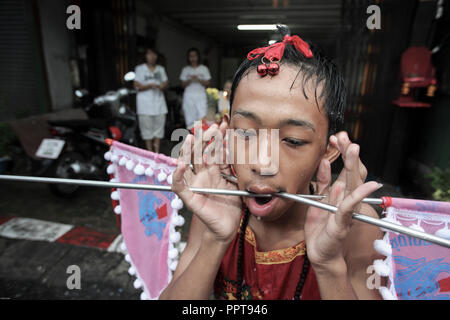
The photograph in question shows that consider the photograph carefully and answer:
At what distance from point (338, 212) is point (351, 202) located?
0.18 feet

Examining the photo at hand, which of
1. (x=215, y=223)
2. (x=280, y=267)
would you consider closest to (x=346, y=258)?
(x=280, y=267)

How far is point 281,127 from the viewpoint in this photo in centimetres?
101

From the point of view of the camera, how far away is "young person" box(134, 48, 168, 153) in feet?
15.5

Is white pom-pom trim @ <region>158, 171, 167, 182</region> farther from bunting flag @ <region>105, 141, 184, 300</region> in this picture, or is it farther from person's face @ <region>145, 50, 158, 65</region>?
person's face @ <region>145, 50, 158, 65</region>

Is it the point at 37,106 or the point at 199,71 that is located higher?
the point at 199,71

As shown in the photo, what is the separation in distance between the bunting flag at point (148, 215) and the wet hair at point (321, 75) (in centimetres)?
71

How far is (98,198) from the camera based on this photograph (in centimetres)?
441

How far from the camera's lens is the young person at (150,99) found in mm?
4727

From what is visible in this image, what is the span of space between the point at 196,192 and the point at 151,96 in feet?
13.1

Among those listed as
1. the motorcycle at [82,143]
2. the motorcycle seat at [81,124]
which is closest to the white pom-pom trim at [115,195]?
the motorcycle at [82,143]

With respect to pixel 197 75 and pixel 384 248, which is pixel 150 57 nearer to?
pixel 197 75

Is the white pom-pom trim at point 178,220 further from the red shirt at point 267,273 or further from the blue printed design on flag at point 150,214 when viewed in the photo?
the red shirt at point 267,273

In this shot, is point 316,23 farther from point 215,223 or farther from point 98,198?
point 215,223

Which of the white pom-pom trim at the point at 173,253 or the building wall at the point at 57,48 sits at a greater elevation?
the building wall at the point at 57,48
